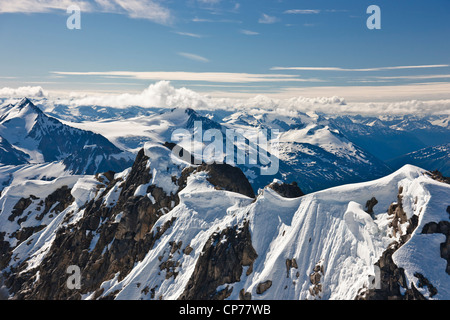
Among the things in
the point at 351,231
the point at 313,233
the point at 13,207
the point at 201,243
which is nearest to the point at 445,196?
the point at 351,231

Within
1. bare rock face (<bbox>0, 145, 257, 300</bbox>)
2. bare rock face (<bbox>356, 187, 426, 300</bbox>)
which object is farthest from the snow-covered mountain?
bare rock face (<bbox>0, 145, 257, 300</bbox>)

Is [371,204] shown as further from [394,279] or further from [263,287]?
[263,287]

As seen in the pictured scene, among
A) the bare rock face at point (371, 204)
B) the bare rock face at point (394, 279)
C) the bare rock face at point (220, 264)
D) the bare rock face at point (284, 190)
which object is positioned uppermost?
the bare rock face at point (371, 204)

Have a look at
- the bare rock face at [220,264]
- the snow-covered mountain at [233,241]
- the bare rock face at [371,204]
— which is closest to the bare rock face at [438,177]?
the snow-covered mountain at [233,241]

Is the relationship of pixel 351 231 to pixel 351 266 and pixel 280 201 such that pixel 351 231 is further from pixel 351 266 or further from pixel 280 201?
pixel 280 201

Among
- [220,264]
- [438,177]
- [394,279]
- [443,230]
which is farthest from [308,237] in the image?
[438,177]

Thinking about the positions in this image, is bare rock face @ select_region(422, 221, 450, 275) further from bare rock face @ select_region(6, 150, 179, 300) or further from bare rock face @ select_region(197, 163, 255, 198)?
bare rock face @ select_region(6, 150, 179, 300)

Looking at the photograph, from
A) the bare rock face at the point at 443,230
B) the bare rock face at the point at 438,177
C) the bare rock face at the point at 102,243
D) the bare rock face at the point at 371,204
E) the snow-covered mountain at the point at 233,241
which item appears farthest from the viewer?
the bare rock face at the point at 102,243

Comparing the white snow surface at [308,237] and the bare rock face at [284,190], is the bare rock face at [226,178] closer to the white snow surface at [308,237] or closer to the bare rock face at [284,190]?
the bare rock face at [284,190]
